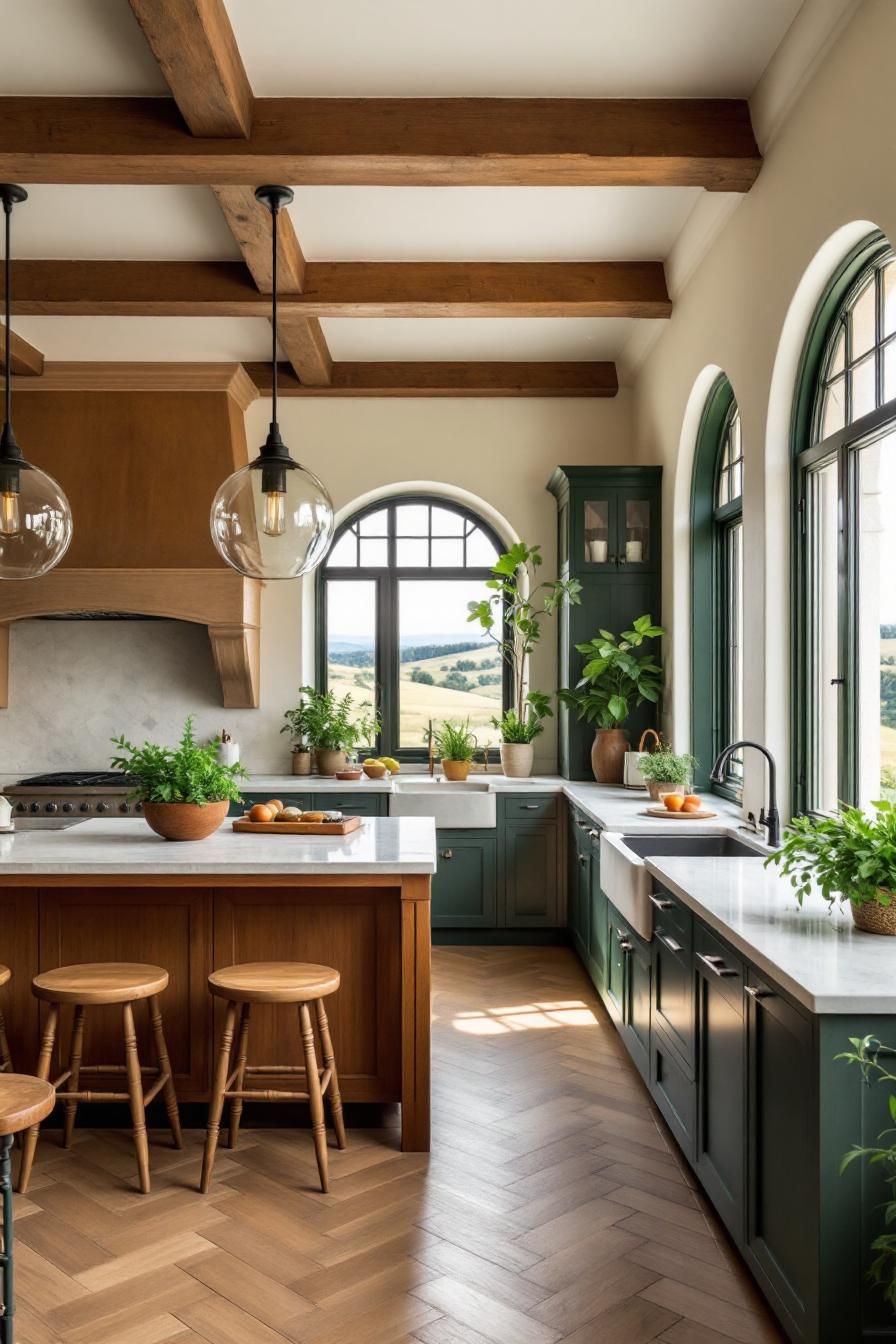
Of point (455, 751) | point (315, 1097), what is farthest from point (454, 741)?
point (315, 1097)

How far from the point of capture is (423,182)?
3.70m

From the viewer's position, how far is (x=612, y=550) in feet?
19.8

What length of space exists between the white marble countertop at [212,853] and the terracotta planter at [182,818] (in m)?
0.03

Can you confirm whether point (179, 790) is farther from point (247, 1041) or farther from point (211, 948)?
point (247, 1041)

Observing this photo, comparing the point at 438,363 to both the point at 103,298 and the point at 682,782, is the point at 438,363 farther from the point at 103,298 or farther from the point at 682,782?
the point at 682,782

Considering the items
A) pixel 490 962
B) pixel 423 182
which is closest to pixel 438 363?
pixel 423 182

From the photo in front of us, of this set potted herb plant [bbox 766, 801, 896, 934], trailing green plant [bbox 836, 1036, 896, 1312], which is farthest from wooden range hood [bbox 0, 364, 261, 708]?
trailing green plant [bbox 836, 1036, 896, 1312]

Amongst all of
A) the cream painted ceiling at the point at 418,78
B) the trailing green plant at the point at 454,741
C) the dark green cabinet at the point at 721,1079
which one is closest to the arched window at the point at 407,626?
the trailing green plant at the point at 454,741

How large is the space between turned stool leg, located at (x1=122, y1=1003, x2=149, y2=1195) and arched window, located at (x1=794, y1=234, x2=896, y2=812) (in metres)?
2.30

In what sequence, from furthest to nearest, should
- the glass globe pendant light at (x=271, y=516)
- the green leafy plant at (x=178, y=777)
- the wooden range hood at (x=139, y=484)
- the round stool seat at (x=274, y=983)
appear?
the wooden range hood at (x=139, y=484), the green leafy plant at (x=178, y=777), the glass globe pendant light at (x=271, y=516), the round stool seat at (x=274, y=983)

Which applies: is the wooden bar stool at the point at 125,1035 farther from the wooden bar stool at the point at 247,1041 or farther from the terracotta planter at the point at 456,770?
the terracotta planter at the point at 456,770

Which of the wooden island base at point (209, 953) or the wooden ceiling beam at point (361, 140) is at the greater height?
the wooden ceiling beam at point (361, 140)

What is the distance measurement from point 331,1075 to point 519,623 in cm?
355

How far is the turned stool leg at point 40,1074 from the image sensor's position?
10.3 ft
